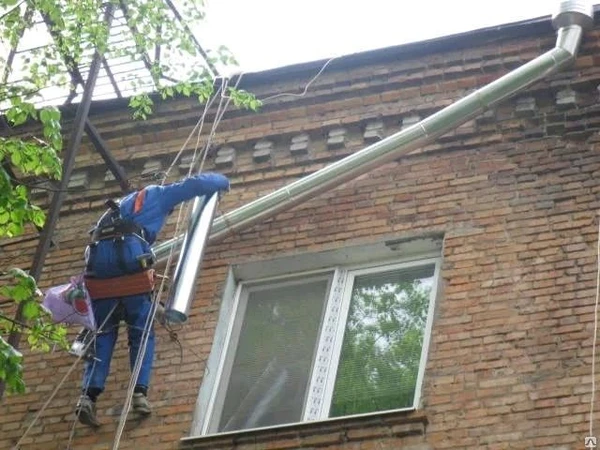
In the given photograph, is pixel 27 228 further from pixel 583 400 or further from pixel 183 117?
pixel 583 400

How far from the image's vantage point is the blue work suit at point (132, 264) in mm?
9383

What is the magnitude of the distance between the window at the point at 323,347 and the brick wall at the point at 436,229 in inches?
8.9

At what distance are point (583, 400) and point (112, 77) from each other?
18.8 ft

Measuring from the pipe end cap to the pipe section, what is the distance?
2.95 metres

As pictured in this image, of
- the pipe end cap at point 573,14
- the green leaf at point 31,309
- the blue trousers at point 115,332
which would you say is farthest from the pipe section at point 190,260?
the pipe end cap at point 573,14

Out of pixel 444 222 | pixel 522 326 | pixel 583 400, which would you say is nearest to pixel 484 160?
pixel 444 222

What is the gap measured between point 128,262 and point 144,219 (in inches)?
15.5

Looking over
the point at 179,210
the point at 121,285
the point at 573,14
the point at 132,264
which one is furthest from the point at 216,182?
the point at 573,14

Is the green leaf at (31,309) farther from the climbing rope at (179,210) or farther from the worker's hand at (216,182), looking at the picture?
the worker's hand at (216,182)

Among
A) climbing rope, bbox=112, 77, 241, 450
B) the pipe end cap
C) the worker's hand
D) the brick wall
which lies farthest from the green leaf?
the pipe end cap

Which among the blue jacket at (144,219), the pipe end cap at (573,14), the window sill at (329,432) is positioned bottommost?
the window sill at (329,432)

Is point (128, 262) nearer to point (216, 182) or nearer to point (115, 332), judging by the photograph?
point (115, 332)

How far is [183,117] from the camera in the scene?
11.3 metres

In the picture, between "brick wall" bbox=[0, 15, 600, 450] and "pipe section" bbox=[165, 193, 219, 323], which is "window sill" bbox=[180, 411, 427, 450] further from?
"pipe section" bbox=[165, 193, 219, 323]
